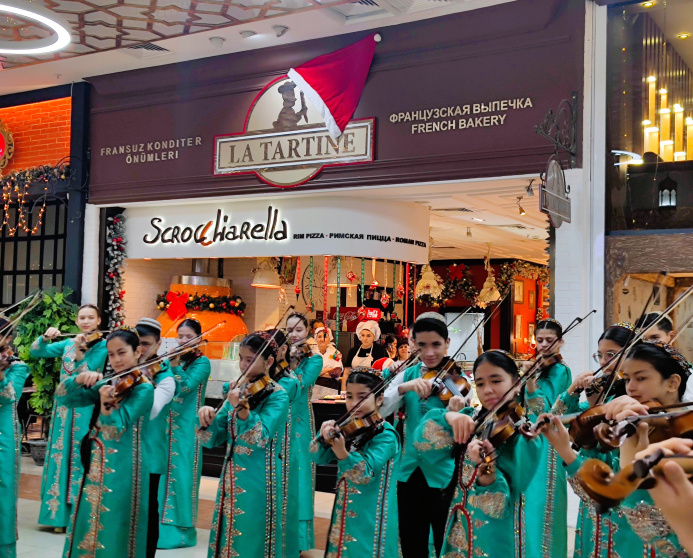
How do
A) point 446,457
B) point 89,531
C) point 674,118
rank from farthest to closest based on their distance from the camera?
1. point 674,118
2. point 89,531
3. point 446,457

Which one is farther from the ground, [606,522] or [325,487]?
[606,522]

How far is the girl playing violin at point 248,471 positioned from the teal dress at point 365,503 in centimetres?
44

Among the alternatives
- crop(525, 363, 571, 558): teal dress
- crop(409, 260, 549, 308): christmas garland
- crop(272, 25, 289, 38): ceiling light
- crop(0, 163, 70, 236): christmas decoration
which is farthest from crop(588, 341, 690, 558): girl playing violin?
crop(409, 260, 549, 308): christmas garland

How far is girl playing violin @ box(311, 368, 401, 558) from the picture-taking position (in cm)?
337

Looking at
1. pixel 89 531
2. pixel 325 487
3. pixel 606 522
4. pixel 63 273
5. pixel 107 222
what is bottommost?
pixel 325 487

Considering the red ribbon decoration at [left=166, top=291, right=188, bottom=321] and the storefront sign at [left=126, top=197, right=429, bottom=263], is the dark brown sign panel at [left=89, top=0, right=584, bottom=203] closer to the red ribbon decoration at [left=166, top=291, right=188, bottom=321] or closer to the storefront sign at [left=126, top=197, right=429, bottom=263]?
the storefront sign at [left=126, top=197, right=429, bottom=263]

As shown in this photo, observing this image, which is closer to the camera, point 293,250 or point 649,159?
point 649,159

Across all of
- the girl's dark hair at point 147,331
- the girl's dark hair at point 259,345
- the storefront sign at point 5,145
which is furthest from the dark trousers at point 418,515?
the storefront sign at point 5,145

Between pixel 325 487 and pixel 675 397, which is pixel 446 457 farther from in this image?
pixel 325 487

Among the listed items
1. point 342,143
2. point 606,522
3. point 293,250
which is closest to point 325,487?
point 293,250

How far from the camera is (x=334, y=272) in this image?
1007cm

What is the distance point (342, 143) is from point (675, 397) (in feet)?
19.0

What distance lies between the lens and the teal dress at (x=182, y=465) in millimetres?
5445

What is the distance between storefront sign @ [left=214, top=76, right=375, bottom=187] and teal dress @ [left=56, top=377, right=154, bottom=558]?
4.65m
